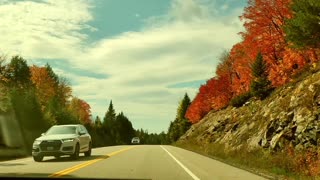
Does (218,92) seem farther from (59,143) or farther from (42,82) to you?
(59,143)

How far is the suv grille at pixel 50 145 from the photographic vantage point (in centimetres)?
2359

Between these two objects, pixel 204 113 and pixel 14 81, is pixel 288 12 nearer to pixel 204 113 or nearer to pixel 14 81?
pixel 204 113

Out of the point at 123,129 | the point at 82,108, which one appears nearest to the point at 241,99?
the point at 82,108

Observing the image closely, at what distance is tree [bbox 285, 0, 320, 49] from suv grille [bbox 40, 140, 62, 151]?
15037 mm

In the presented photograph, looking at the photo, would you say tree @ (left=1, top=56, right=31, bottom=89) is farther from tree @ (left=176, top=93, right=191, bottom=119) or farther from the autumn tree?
tree @ (left=176, top=93, right=191, bottom=119)

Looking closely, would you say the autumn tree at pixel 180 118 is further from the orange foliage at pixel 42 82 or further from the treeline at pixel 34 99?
the orange foliage at pixel 42 82

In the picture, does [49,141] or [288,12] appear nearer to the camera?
[49,141]

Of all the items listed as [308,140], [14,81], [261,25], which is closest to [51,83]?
[14,81]

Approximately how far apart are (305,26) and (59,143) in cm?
1499

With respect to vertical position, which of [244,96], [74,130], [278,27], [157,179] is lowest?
[157,179]

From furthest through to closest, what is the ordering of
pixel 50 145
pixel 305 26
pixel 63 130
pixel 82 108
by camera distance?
pixel 82 108
pixel 305 26
pixel 63 130
pixel 50 145

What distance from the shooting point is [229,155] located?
1230 inches

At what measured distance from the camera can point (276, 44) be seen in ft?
144

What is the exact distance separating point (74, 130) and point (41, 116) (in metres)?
29.6
